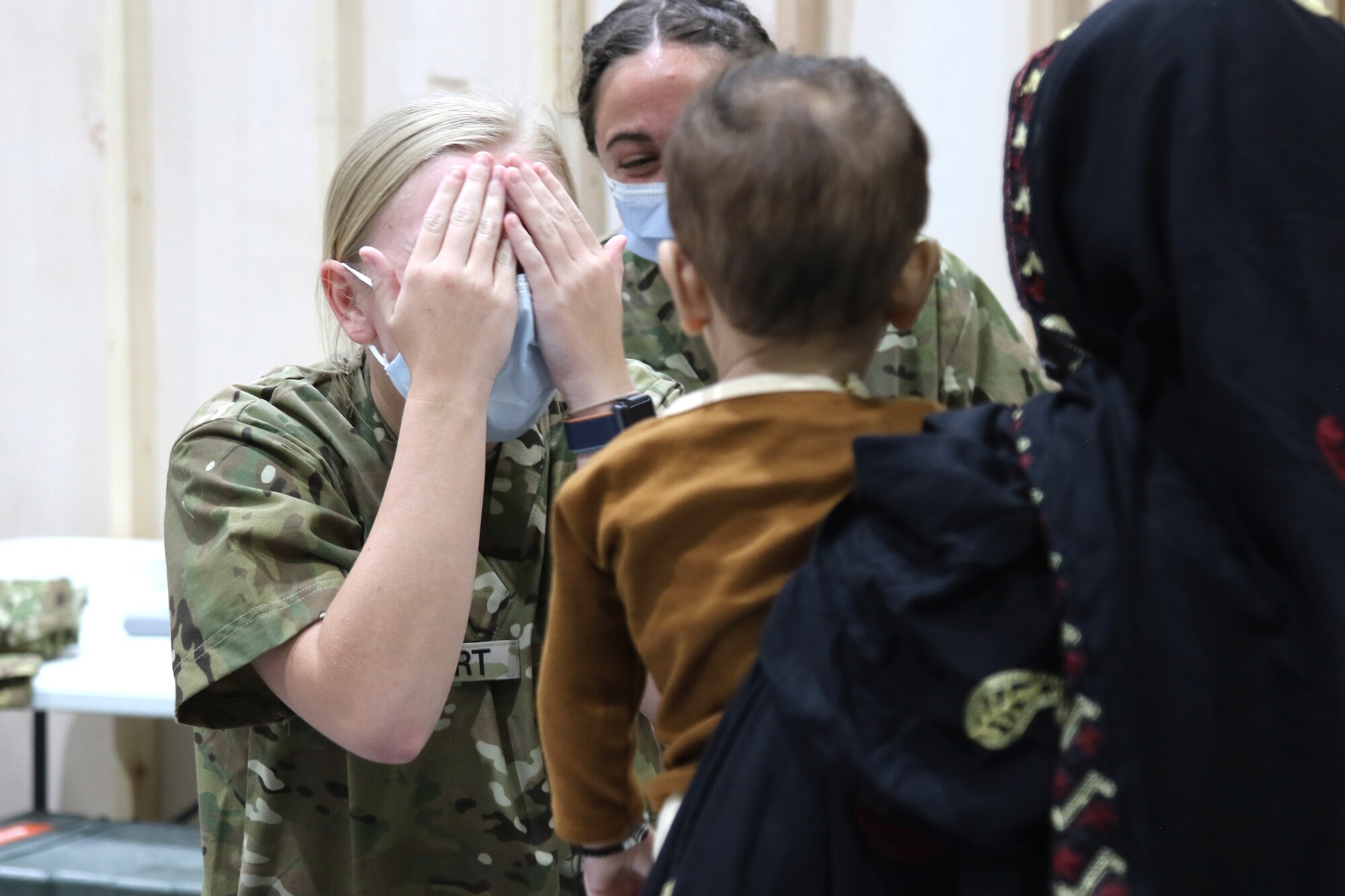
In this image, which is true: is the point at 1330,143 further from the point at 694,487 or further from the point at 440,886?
the point at 440,886

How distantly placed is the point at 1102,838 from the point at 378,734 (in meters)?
0.62

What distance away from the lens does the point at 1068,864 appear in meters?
0.50

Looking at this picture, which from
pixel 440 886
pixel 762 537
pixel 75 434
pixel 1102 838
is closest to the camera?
pixel 1102 838

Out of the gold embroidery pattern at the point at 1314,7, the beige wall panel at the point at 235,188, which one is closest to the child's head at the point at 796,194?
the gold embroidery pattern at the point at 1314,7

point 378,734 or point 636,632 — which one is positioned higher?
point 636,632

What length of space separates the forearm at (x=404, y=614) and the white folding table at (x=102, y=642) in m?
1.18

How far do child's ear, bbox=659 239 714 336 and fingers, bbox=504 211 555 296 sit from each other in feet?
1.27

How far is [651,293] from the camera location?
5.01 feet

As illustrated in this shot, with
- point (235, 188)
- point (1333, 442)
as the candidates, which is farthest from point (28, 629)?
point (1333, 442)

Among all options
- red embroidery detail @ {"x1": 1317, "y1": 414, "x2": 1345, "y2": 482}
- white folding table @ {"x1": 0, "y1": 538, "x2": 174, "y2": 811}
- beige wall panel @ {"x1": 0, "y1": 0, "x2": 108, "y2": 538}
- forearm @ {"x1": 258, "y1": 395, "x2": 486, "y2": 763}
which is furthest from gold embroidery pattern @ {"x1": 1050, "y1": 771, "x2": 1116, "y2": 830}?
beige wall panel @ {"x1": 0, "y1": 0, "x2": 108, "y2": 538}

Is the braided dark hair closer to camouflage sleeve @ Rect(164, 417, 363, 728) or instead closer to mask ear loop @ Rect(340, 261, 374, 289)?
mask ear loop @ Rect(340, 261, 374, 289)

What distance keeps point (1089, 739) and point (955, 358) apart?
0.98 meters

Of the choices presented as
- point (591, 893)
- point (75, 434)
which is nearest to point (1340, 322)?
point (591, 893)

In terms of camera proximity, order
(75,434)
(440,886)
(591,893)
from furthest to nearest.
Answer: (75,434)
(440,886)
(591,893)
